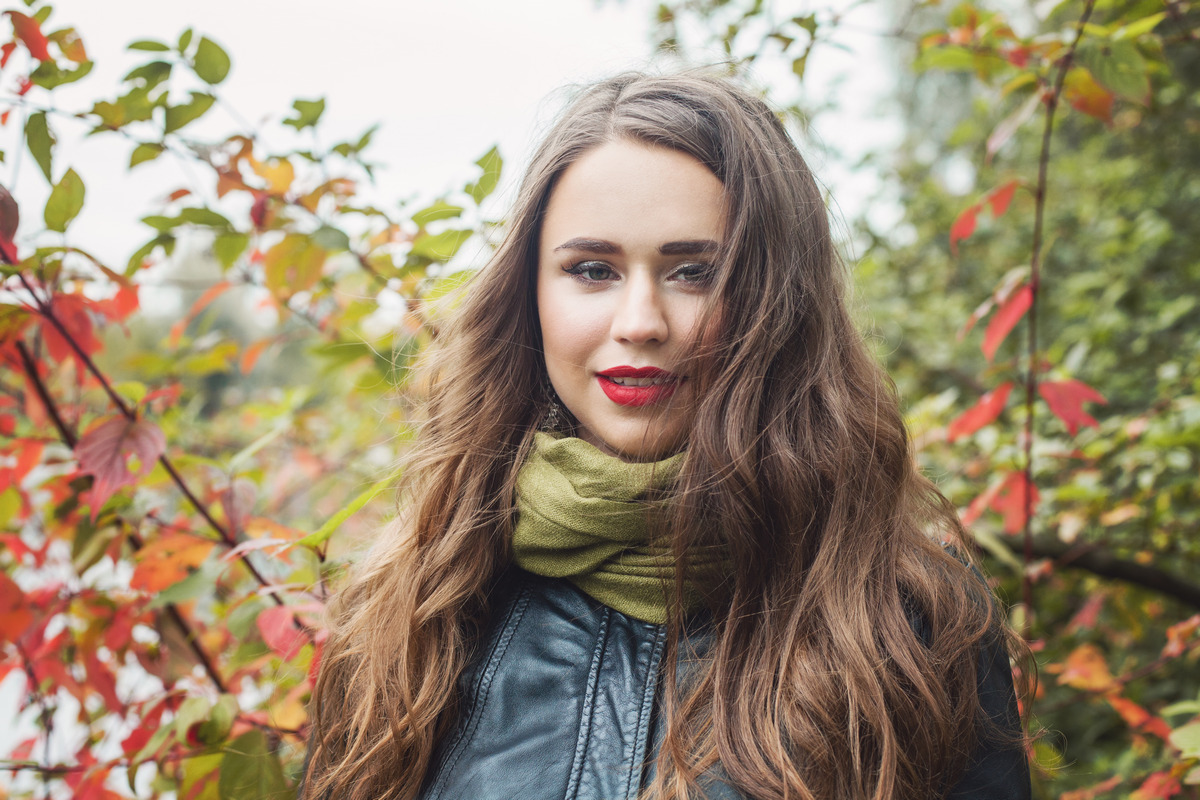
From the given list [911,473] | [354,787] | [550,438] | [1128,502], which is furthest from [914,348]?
[354,787]

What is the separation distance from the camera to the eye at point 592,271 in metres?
1.21

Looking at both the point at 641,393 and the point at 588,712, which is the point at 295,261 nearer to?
the point at 641,393

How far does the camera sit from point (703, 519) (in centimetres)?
112

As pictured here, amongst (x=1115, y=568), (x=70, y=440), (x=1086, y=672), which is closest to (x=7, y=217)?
(x=70, y=440)

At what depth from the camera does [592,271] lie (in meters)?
1.22

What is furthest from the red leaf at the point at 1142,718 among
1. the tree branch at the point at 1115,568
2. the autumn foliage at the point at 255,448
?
the tree branch at the point at 1115,568

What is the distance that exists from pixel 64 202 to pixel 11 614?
0.77m

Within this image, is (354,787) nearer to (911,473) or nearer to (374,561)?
(374,561)

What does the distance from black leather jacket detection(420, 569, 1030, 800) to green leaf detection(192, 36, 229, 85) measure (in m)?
1.03

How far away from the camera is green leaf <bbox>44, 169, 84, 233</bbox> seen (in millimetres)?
1228

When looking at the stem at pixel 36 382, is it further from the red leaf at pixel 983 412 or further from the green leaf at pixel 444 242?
the red leaf at pixel 983 412

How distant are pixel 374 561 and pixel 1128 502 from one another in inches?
80.0

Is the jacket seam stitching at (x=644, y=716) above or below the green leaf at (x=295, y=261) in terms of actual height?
below

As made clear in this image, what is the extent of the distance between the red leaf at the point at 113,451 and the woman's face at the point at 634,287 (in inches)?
27.6
